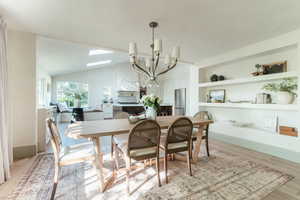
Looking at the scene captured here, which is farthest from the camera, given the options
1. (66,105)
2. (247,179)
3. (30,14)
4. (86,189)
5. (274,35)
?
(66,105)

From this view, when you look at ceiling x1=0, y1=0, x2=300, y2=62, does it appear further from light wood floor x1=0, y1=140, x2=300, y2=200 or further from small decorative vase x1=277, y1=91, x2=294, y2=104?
light wood floor x1=0, y1=140, x2=300, y2=200

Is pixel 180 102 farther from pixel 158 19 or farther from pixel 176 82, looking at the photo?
pixel 158 19

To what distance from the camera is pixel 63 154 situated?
1952 mm

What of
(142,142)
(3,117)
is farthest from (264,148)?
(3,117)

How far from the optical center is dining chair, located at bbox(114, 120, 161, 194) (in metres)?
1.81

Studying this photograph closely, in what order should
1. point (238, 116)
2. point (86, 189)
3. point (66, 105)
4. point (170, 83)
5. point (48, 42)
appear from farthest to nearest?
point (170, 83) < point (66, 105) < point (238, 116) < point (48, 42) < point (86, 189)

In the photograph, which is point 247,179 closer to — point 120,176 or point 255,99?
point 120,176

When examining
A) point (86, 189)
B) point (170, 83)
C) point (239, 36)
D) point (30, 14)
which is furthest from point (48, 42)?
point (170, 83)

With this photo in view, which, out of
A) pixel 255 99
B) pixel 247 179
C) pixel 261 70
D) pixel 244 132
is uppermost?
pixel 261 70

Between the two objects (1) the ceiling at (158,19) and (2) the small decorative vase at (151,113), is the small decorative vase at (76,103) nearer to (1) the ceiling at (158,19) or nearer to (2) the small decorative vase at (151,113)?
(1) the ceiling at (158,19)

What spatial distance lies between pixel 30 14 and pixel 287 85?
198 inches

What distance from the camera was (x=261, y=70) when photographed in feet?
11.9

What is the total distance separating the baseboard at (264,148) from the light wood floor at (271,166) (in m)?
0.14

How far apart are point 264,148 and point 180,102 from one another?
444 cm
